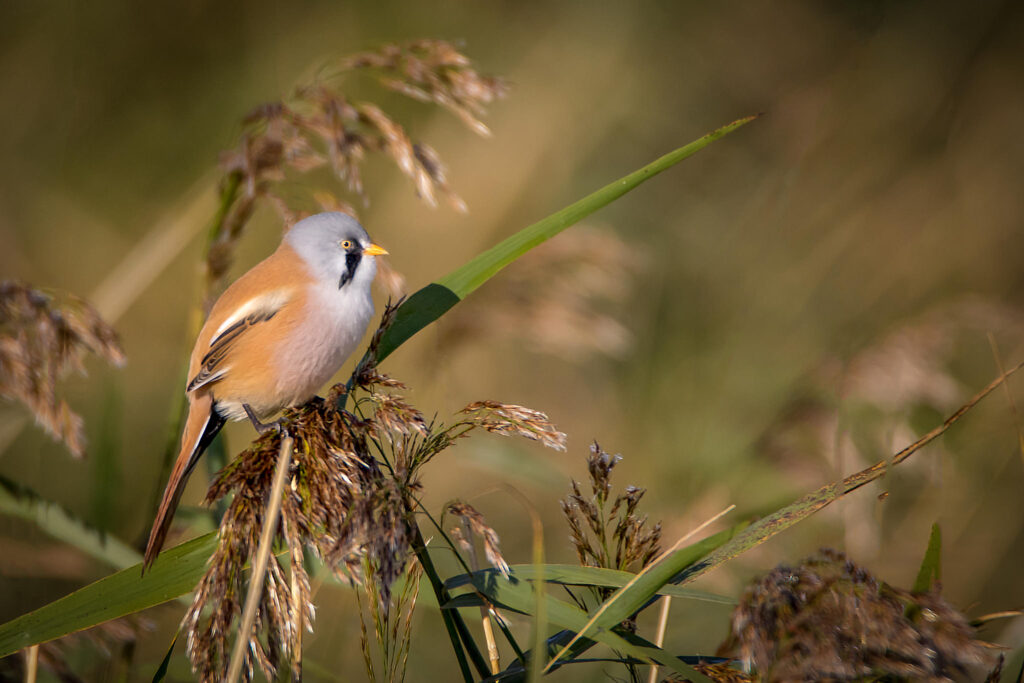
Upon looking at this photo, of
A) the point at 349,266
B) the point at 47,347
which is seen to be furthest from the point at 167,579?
the point at 349,266

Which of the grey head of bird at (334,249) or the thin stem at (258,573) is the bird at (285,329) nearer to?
the grey head of bird at (334,249)

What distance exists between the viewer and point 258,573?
1301 mm

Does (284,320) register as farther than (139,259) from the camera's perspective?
No

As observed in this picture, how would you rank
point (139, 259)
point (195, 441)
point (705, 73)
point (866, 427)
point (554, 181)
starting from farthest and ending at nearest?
1. point (705, 73)
2. point (554, 181)
3. point (866, 427)
4. point (139, 259)
5. point (195, 441)

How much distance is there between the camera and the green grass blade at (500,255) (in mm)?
1610

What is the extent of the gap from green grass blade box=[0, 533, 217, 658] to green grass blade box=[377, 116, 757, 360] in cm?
63

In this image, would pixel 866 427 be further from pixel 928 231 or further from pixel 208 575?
pixel 208 575

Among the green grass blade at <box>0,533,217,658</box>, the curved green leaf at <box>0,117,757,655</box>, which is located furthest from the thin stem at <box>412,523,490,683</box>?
the green grass blade at <box>0,533,217,658</box>

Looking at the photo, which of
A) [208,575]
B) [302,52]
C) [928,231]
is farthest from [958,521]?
[302,52]

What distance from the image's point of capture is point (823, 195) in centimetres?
478

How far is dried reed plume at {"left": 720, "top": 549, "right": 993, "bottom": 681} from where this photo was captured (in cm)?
121

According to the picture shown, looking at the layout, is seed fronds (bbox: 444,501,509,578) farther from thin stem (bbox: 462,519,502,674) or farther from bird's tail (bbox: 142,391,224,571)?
bird's tail (bbox: 142,391,224,571)

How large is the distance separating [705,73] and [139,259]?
13.8 ft

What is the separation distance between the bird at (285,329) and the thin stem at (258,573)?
31.0 inches
